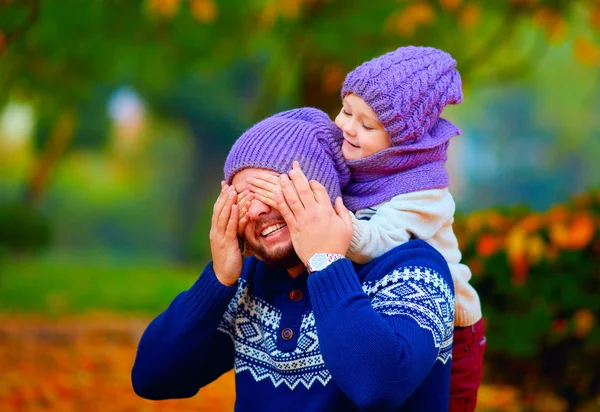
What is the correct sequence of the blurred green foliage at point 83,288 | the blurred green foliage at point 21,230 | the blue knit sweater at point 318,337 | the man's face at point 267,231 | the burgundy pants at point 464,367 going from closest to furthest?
the blue knit sweater at point 318,337 → the man's face at point 267,231 → the burgundy pants at point 464,367 → the blurred green foliage at point 83,288 → the blurred green foliage at point 21,230

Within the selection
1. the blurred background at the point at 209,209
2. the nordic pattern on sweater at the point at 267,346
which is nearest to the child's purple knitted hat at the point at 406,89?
the nordic pattern on sweater at the point at 267,346

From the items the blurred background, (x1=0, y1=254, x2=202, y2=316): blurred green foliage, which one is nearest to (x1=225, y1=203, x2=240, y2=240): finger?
the blurred background

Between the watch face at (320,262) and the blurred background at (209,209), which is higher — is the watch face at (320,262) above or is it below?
above

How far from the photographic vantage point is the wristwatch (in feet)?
6.64

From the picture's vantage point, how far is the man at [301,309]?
6.36 feet

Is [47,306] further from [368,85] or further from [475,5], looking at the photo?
[368,85]

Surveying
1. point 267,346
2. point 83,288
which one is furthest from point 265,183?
point 83,288

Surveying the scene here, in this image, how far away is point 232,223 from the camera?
2.25 m

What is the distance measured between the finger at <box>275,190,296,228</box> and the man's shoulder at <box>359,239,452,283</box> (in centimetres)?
26

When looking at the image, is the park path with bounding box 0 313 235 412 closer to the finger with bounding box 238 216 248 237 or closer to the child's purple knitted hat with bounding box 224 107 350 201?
the finger with bounding box 238 216 248 237

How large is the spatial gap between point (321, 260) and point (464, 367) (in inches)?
27.7

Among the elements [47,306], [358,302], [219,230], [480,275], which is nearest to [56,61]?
[47,306]

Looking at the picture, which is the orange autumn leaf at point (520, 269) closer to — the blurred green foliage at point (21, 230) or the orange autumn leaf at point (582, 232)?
the orange autumn leaf at point (582, 232)

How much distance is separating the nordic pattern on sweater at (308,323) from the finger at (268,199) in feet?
1.05
